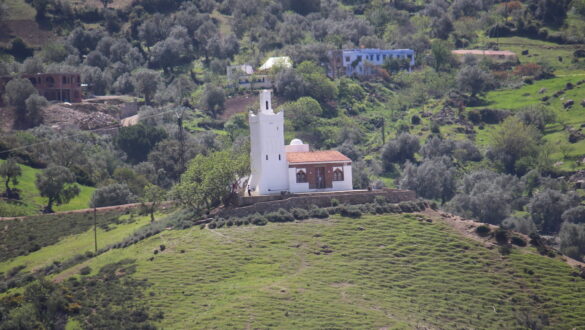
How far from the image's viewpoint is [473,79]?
147250mm

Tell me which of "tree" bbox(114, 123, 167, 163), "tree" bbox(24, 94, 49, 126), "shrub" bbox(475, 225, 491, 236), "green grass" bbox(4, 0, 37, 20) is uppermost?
"green grass" bbox(4, 0, 37, 20)

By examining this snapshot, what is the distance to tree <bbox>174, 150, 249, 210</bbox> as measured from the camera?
91562 mm

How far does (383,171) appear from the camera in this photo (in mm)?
130250

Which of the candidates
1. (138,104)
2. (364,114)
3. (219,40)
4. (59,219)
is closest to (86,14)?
(219,40)

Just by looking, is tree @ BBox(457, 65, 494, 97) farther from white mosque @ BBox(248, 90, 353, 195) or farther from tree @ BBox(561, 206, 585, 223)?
white mosque @ BBox(248, 90, 353, 195)

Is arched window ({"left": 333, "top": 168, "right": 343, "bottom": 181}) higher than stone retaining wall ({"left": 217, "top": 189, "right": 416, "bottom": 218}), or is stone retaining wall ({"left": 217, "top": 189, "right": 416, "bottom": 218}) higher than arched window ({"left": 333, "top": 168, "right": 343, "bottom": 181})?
arched window ({"left": 333, "top": 168, "right": 343, "bottom": 181})

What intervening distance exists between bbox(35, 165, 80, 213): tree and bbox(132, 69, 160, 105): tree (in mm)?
38257

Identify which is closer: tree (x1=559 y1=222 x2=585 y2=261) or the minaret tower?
the minaret tower

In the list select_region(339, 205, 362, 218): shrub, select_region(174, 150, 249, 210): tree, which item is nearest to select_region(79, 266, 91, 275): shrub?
select_region(174, 150, 249, 210): tree

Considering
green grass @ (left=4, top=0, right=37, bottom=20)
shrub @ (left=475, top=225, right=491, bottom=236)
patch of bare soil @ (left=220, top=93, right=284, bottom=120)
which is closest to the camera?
shrub @ (left=475, top=225, right=491, bottom=236)

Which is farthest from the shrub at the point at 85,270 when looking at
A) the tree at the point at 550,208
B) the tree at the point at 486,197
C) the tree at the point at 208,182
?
the tree at the point at 550,208

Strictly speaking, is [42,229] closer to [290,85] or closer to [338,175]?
[338,175]

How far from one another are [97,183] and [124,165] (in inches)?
375

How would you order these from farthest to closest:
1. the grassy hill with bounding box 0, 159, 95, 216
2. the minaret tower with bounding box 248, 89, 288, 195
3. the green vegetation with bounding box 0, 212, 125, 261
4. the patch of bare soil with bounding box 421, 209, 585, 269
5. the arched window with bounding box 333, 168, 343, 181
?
the grassy hill with bounding box 0, 159, 95, 216 → the green vegetation with bounding box 0, 212, 125, 261 → the arched window with bounding box 333, 168, 343, 181 → the minaret tower with bounding box 248, 89, 288, 195 → the patch of bare soil with bounding box 421, 209, 585, 269
